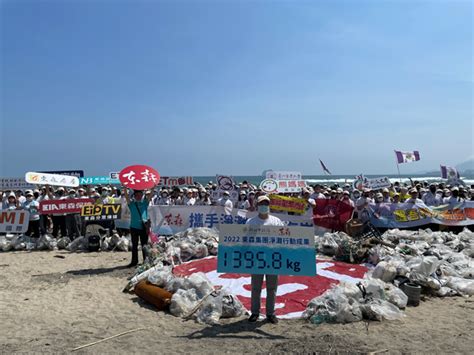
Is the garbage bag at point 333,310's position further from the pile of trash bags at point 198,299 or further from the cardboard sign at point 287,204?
the cardboard sign at point 287,204

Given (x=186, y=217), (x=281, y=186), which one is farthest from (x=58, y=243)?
(x=281, y=186)

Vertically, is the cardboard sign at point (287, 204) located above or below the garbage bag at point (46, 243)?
above

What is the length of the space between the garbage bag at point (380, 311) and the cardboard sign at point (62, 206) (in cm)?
894

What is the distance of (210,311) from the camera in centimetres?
Answer: 587

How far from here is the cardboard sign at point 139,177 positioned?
9.30 m

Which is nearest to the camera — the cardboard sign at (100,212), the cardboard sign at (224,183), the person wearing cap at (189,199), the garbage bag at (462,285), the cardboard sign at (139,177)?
the garbage bag at (462,285)

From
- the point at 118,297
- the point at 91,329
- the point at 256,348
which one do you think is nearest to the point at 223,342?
the point at 256,348

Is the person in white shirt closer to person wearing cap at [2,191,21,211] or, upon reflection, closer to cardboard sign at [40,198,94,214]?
cardboard sign at [40,198,94,214]

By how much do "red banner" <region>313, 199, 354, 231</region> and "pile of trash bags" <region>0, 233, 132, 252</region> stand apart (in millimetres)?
5872

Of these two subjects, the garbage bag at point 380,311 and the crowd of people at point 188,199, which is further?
the crowd of people at point 188,199

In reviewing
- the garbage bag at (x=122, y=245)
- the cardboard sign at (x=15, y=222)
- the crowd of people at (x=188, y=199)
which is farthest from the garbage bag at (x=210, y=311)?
the cardboard sign at (x=15, y=222)

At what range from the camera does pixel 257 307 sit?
5.65 m

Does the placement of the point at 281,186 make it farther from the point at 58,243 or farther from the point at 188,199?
the point at 58,243

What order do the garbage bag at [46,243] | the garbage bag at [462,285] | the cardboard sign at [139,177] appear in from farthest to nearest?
the garbage bag at [46,243]
the cardboard sign at [139,177]
the garbage bag at [462,285]
